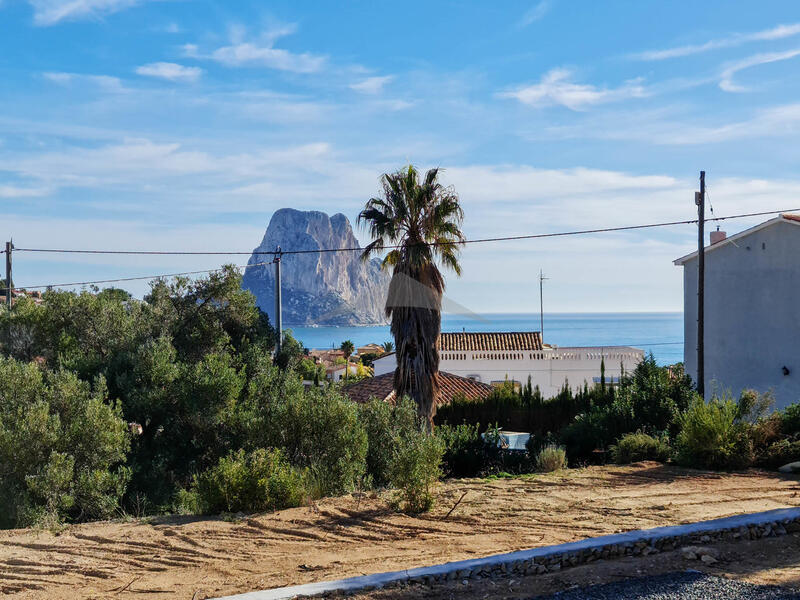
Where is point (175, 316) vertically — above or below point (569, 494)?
above

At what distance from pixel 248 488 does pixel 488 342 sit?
31.0 m

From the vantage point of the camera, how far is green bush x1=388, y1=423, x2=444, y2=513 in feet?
29.6

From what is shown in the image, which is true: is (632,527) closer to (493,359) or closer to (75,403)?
(75,403)

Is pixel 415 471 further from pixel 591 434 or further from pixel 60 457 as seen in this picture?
pixel 591 434

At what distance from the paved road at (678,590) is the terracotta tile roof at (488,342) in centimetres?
3096

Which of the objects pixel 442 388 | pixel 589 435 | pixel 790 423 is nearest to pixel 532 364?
pixel 442 388

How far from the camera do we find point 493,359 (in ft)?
121

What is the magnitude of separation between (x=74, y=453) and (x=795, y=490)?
1162 cm

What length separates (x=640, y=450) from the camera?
43.3 feet

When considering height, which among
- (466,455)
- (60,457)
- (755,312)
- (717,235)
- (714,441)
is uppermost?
(717,235)

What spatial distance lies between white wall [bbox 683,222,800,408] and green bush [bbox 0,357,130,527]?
17047 mm

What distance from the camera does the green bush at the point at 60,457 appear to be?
38.3 feet

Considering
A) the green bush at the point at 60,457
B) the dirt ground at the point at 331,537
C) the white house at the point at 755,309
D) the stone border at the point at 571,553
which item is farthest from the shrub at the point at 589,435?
the green bush at the point at 60,457

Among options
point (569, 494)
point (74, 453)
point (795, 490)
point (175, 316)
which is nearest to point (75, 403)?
point (74, 453)
